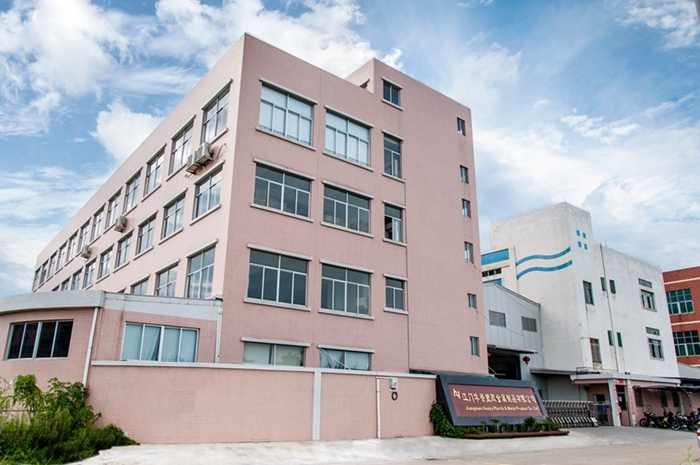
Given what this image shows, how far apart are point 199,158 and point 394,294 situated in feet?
29.1

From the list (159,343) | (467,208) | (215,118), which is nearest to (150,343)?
(159,343)

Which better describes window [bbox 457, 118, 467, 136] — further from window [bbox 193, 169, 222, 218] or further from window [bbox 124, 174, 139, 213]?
window [bbox 124, 174, 139, 213]

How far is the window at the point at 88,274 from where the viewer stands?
31.8m

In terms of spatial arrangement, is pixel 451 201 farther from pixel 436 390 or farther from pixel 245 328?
pixel 245 328

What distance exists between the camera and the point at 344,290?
790 inches

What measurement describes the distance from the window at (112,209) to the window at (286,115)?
44.4ft

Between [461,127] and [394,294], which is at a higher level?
[461,127]

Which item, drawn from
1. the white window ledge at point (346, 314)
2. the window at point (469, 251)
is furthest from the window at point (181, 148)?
the window at point (469, 251)

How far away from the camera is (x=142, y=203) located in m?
25.9

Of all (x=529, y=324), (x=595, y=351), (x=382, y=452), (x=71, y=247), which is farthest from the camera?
(x=71, y=247)

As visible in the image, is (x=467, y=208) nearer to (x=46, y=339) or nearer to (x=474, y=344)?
(x=474, y=344)

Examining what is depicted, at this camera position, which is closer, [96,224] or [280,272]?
[280,272]

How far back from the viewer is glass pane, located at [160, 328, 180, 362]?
15820 mm

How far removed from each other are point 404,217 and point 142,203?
40.0ft
